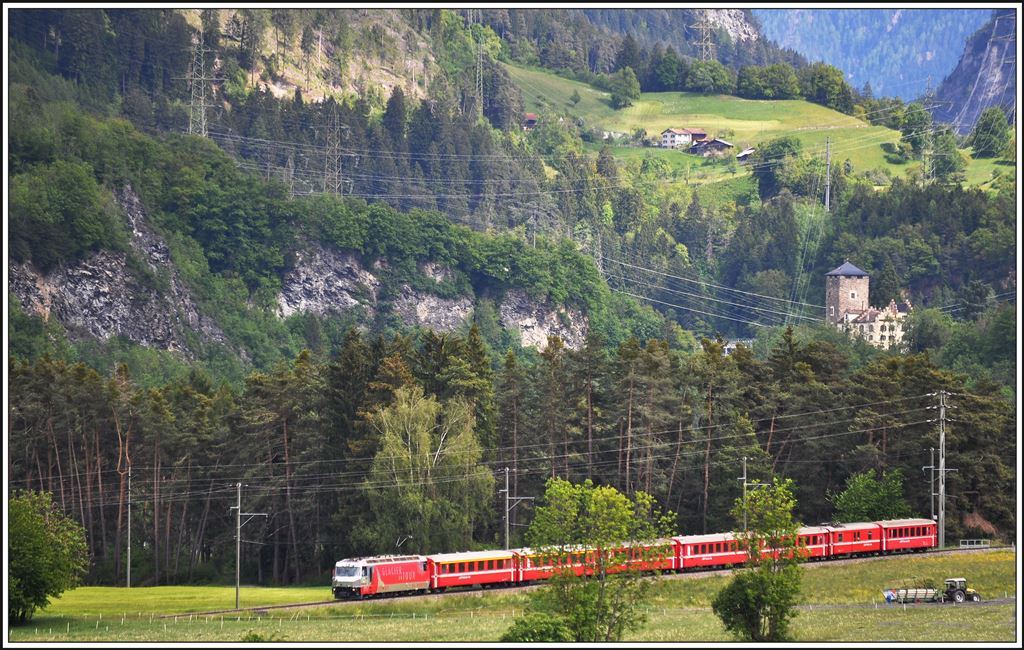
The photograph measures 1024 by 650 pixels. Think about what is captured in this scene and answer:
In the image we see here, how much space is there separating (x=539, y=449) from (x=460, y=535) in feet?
50.2

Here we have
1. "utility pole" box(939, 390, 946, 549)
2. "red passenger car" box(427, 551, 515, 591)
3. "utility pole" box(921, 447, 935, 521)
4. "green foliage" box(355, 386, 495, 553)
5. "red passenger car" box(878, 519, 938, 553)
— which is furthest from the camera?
"utility pole" box(921, 447, 935, 521)

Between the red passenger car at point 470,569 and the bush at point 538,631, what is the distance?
23.6 m

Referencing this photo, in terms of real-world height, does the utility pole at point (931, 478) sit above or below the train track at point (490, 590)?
above

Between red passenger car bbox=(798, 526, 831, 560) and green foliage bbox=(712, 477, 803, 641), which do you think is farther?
red passenger car bbox=(798, 526, 831, 560)

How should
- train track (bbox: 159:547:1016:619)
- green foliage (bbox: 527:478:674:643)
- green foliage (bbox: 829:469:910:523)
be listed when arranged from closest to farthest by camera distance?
green foliage (bbox: 527:478:674:643) < train track (bbox: 159:547:1016:619) < green foliage (bbox: 829:469:910:523)

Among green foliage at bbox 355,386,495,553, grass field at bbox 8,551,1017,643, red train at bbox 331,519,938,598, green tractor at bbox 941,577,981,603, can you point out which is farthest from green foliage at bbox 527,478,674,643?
green foliage at bbox 355,386,495,553

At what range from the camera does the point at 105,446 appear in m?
140

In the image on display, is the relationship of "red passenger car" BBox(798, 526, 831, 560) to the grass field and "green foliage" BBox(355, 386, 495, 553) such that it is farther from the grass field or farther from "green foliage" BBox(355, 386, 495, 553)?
"green foliage" BBox(355, 386, 495, 553)

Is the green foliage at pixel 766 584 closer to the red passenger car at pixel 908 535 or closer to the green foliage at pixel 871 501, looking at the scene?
the red passenger car at pixel 908 535

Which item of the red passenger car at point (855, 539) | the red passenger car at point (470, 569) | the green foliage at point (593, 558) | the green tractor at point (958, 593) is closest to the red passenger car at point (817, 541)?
the red passenger car at point (855, 539)

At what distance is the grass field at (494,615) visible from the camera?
8425 centimetres

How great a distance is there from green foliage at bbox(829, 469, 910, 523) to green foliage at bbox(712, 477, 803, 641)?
38913 mm

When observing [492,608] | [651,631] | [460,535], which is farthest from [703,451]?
[651,631]

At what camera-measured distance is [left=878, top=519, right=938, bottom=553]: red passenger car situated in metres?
116
